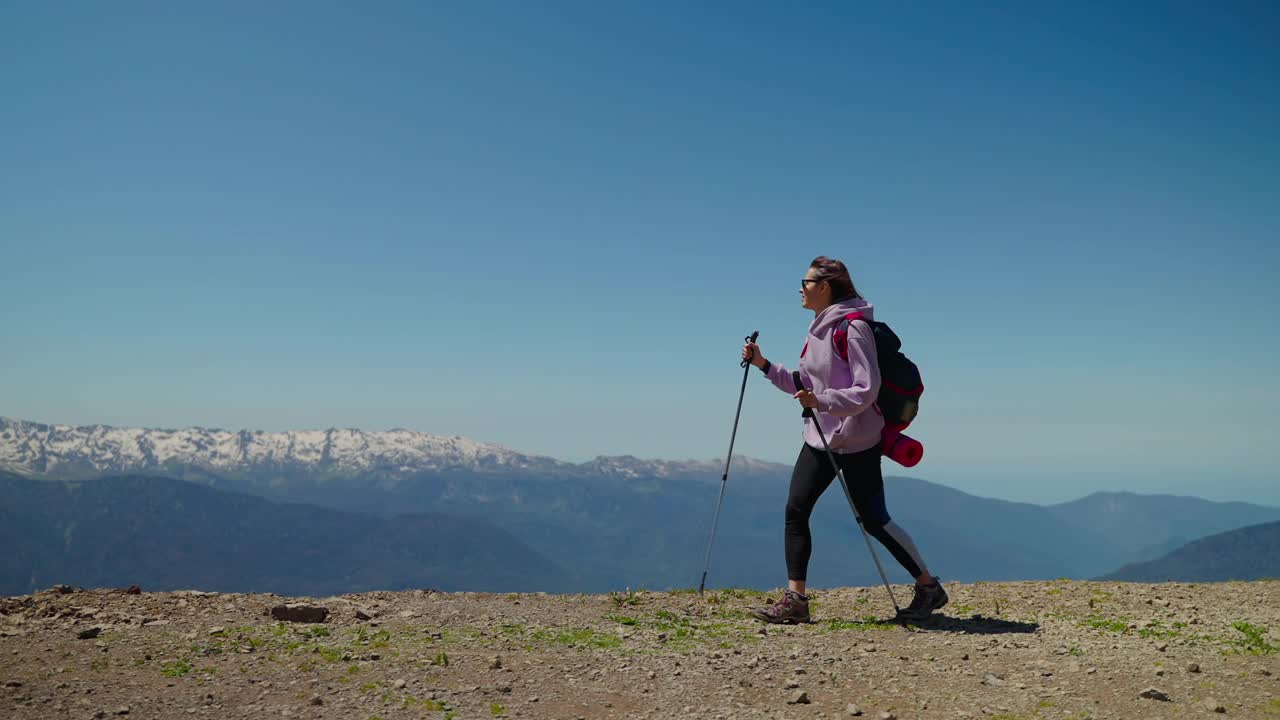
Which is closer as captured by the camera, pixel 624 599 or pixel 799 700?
pixel 799 700

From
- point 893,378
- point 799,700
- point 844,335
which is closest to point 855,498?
point 893,378

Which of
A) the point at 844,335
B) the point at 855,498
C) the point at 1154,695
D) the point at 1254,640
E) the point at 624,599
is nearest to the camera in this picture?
the point at 1154,695

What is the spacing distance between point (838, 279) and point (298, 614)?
24.4 ft

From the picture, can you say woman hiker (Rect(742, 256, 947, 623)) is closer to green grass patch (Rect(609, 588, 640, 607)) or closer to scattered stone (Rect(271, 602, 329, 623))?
green grass patch (Rect(609, 588, 640, 607))

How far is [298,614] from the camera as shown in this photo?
30.2 feet

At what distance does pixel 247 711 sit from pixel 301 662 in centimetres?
116

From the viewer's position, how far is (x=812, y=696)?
6.59 meters

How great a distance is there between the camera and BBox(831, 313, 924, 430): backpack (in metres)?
8.85

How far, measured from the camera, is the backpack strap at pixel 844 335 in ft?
29.4

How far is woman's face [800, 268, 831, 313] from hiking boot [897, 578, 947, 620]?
3.51m

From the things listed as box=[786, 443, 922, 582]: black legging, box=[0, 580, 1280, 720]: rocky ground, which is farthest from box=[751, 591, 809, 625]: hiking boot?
box=[786, 443, 922, 582]: black legging

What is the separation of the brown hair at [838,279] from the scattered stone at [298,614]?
23.3ft

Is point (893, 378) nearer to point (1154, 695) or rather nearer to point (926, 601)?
point (926, 601)

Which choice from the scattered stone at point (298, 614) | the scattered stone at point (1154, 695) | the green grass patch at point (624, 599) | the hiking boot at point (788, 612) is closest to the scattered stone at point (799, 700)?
the scattered stone at point (1154, 695)
